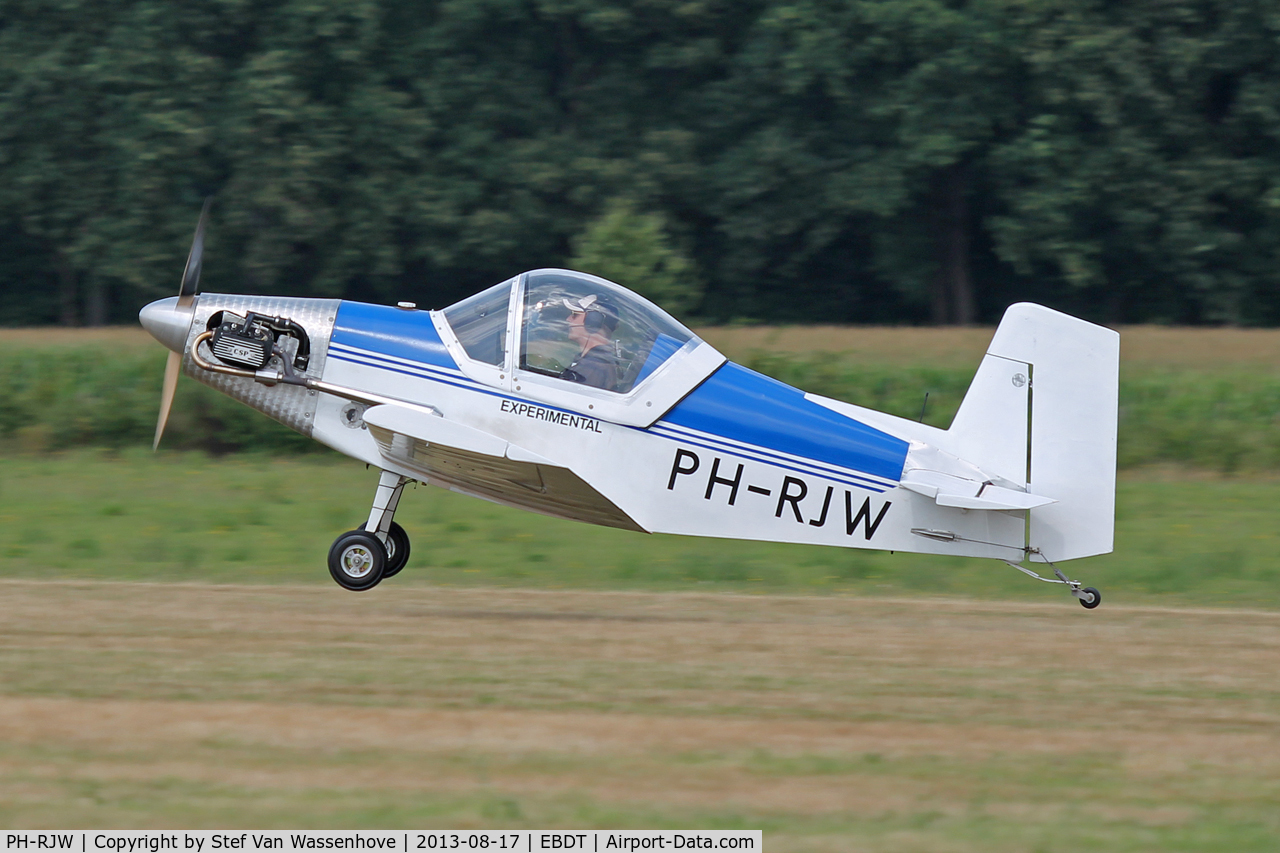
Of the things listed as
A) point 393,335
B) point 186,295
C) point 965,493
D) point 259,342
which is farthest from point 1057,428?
point 186,295

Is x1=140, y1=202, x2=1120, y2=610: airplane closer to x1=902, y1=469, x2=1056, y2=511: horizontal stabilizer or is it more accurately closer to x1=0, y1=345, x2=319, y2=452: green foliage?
x1=902, y1=469, x2=1056, y2=511: horizontal stabilizer

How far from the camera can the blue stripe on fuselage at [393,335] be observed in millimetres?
9094

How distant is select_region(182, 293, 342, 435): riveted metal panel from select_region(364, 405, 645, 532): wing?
1.84 ft

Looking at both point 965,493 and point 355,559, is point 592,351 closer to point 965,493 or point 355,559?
point 355,559

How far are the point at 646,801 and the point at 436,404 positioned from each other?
3792 mm

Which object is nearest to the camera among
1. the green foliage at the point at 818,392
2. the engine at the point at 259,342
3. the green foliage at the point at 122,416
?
the engine at the point at 259,342

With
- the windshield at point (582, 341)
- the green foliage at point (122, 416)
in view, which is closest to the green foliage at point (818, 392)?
the green foliage at point (122, 416)

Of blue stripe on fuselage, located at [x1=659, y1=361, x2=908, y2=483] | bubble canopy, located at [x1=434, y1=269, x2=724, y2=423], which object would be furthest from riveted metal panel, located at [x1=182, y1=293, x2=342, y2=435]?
blue stripe on fuselage, located at [x1=659, y1=361, x2=908, y2=483]

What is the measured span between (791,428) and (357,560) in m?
2.96

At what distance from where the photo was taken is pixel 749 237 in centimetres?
3169

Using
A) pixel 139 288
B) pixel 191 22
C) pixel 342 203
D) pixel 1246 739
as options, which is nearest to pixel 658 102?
pixel 342 203

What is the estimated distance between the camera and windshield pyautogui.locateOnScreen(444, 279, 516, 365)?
903cm

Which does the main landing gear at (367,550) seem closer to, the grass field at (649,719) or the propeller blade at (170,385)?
the grass field at (649,719)

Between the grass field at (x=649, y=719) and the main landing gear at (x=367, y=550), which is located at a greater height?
the main landing gear at (x=367, y=550)
